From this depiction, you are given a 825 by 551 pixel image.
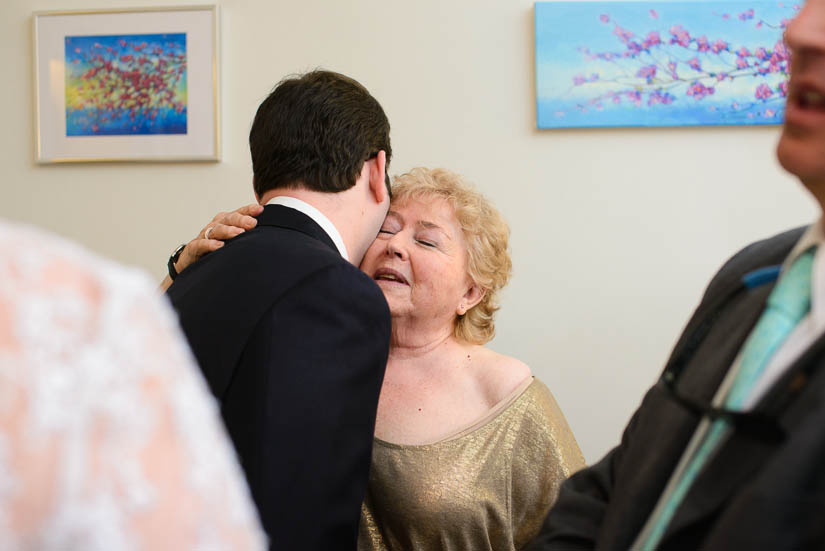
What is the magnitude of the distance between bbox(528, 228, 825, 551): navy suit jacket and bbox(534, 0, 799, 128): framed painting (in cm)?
162

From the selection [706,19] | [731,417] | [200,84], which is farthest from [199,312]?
[706,19]

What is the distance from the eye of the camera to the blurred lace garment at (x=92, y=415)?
439mm

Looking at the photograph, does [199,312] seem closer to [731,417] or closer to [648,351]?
[731,417]

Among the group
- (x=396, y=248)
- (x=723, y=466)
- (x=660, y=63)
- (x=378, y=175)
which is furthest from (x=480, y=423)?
(x=660, y=63)

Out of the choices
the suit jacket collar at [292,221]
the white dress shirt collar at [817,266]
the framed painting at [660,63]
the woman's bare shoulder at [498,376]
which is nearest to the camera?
the white dress shirt collar at [817,266]

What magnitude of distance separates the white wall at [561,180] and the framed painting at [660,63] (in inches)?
2.4

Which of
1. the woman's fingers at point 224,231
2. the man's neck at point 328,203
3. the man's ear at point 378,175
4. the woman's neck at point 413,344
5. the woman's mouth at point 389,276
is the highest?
the man's ear at point 378,175

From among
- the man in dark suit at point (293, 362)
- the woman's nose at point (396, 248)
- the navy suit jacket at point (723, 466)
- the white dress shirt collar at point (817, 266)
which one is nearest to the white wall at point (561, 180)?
the woman's nose at point (396, 248)

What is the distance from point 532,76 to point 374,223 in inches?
46.6

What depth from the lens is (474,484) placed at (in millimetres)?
1876

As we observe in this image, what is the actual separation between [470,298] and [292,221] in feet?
2.44

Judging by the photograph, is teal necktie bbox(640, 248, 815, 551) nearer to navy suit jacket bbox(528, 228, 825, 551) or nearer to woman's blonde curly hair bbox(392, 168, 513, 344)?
navy suit jacket bbox(528, 228, 825, 551)

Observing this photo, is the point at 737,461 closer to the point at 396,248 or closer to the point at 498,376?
the point at 498,376

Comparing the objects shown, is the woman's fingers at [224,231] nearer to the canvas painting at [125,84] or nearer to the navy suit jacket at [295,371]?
the navy suit jacket at [295,371]
